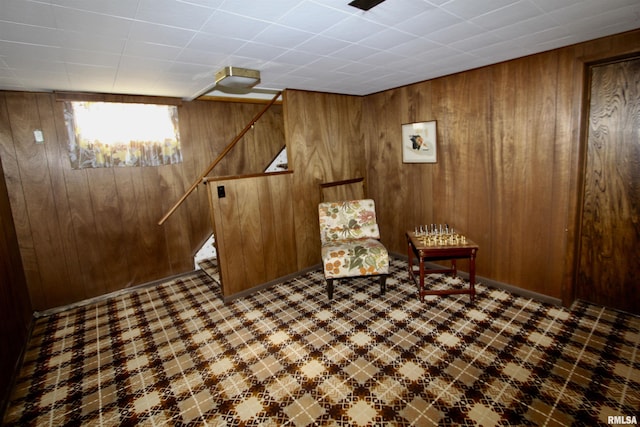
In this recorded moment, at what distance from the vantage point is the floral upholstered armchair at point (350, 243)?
3256 millimetres

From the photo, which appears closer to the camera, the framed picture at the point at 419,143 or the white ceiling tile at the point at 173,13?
the white ceiling tile at the point at 173,13

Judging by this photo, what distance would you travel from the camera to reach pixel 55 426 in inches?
75.2

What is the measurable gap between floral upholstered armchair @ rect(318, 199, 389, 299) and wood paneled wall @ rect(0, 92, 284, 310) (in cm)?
182

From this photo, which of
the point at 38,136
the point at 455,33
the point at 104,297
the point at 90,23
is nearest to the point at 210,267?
the point at 104,297

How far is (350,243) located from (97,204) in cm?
293

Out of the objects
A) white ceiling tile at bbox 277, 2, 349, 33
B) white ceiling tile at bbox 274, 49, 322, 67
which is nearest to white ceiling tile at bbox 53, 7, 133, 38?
white ceiling tile at bbox 277, 2, 349, 33

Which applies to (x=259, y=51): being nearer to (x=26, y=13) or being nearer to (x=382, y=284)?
(x=26, y=13)

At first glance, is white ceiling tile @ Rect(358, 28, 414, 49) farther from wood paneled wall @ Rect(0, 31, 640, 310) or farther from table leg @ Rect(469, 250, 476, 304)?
table leg @ Rect(469, 250, 476, 304)

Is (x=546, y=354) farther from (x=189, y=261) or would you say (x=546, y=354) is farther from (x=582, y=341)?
(x=189, y=261)

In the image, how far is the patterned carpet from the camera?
6.17 feet

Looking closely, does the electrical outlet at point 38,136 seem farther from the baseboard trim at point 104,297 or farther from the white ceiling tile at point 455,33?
the white ceiling tile at point 455,33

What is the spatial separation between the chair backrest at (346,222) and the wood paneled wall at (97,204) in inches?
69.0

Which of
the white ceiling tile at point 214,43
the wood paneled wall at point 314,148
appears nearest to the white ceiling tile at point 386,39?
the white ceiling tile at point 214,43

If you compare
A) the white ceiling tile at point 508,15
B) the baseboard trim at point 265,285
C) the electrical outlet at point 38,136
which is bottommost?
the baseboard trim at point 265,285
